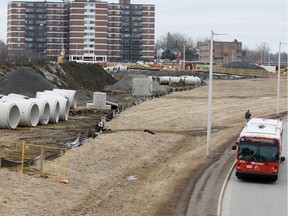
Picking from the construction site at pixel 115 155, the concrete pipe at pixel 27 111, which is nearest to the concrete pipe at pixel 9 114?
the construction site at pixel 115 155

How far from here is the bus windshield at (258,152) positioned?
2662cm

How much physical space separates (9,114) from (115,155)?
1010cm

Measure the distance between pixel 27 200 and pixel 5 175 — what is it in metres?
2.92

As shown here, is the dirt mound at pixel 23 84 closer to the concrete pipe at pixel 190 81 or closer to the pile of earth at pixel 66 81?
Answer: the pile of earth at pixel 66 81

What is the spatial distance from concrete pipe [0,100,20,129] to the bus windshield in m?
17.8

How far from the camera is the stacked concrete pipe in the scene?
3831cm

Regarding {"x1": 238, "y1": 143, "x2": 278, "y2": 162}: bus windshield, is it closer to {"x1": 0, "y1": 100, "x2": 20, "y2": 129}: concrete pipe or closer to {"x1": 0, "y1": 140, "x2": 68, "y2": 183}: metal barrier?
{"x1": 0, "y1": 140, "x2": 68, "y2": 183}: metal barrier

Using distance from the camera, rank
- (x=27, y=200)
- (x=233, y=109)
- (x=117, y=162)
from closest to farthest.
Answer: (x=27, y=200), (x=117, y=162), (x=233, y=109)

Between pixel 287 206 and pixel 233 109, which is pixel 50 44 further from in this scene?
pixel 287 206

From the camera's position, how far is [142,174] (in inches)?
1150

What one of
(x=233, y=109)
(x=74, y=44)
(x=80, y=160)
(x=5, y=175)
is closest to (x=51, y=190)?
(x=5, y=175)

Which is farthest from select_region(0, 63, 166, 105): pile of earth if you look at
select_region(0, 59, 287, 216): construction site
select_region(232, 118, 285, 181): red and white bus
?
select_region(232, 118, 285, 181): red and white bus

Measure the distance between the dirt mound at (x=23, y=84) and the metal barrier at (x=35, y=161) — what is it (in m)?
25.6

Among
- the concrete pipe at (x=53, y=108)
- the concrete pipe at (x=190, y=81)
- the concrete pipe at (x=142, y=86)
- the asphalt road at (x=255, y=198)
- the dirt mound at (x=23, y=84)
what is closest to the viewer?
the asphalt road at (x=255, y=198)
